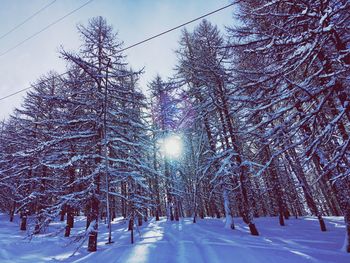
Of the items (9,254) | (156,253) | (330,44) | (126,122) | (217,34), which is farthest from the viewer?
(217,34)

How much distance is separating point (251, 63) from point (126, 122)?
6.28 meters

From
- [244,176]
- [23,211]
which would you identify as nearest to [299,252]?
[244,176]

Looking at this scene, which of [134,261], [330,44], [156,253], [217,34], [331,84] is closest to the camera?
[331,84]

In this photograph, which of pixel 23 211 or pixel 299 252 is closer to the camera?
pixel 299 252

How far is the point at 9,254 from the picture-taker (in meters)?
8.02

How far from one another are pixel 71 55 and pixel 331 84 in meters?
8.84

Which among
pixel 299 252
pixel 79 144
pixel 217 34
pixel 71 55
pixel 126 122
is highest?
pixel 217 34

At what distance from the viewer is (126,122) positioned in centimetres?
999

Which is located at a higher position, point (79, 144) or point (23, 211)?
point (79, 144)

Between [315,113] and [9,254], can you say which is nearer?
[315,113]

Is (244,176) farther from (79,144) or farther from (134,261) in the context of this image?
(79,144)

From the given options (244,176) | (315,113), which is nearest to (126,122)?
(244,176)

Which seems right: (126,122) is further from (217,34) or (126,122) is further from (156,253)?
(217,34)

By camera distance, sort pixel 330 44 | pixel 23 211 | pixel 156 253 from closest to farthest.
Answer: pixel 330 44, pixel 156 253, pixel 23 211
